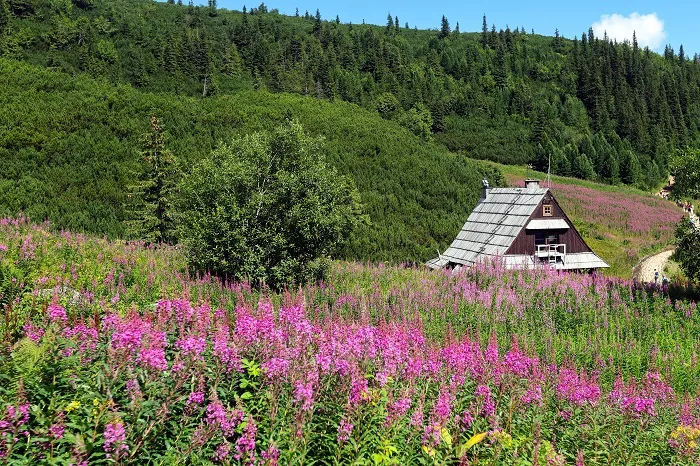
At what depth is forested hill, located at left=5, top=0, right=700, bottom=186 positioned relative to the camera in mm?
89312

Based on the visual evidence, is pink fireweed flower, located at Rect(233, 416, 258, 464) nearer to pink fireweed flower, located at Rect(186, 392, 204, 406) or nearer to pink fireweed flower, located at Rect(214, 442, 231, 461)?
pink fireweed flower, located at Rect(214, 442, 231, 461)

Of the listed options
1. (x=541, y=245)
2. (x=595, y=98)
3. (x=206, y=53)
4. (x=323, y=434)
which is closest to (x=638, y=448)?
(x=323, y=434)

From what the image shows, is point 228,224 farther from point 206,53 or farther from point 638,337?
point 206,53

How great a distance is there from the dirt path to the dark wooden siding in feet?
13.5

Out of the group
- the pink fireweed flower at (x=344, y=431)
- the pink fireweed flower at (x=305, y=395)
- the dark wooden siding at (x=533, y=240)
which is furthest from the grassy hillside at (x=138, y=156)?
the pink fireweed flower at (x=344, y=431)

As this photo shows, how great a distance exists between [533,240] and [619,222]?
26998mm

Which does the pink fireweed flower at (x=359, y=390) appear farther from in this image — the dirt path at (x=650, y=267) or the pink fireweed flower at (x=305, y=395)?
the dirt path at (x=650, y=267)

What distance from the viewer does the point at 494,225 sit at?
96.3 ft

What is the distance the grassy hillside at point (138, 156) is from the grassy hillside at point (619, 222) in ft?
37.4

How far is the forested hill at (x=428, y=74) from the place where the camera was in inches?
3516

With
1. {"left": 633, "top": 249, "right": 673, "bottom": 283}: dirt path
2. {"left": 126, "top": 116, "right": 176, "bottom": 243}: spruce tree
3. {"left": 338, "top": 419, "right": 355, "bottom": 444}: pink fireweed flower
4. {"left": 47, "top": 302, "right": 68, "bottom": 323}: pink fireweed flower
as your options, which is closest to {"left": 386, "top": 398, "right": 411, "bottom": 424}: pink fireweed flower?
{"left": 338, "top": 419, "right": 355, "bottom": 444}: pink fireweed flower

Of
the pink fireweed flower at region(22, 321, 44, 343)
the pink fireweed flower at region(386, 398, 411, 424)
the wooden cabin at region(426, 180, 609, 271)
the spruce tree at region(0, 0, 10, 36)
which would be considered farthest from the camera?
the spruce tree at region(0, 0, 10, 36)

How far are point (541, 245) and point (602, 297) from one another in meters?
13.2

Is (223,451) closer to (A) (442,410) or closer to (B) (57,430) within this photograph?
(B) (57,430)
